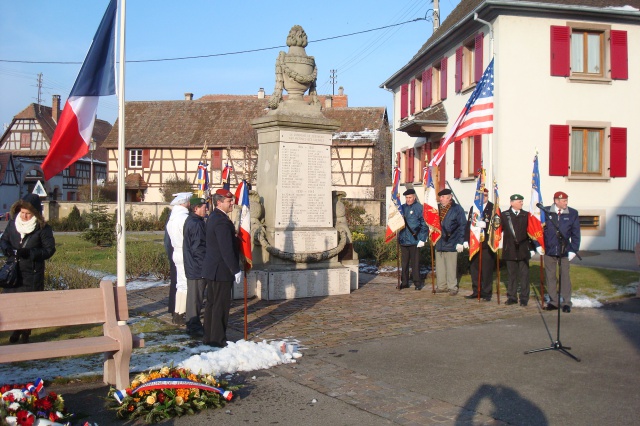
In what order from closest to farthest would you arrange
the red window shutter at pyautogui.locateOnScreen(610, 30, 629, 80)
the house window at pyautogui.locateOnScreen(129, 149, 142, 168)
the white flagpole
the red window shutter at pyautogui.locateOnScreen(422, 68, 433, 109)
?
the white flagpole, the red window shutter at pyautogui.locateOnScreen(610, 30, 629, 80), the red window shutter at pyautogui.locateOnScreen(422, 68, 433, 109), the house window at pyautogui.locateOnScreen(129, 149, 142, 168)

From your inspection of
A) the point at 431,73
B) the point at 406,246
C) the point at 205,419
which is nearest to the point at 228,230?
the point at 205,419

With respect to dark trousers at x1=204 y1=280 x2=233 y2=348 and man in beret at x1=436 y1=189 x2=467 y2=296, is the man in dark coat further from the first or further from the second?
man in beret at x1=436 y1=189 x2=467 y2=296

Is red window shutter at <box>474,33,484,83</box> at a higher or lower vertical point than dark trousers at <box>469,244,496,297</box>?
higher

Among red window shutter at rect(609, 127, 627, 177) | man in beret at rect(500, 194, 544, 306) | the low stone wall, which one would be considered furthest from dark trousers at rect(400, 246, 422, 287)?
the low stone wall

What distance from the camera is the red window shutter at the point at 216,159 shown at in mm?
51062

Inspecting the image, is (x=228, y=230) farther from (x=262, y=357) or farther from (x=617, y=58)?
(x=617, y=58)

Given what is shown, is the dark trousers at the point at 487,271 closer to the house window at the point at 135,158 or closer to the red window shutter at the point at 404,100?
the red window shutter at the point at 404,100

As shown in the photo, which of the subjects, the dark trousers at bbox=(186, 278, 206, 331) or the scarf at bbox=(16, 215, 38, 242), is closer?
the scarf at bbox=(16, 215, 38, 242)

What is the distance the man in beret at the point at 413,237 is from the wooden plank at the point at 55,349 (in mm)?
8058

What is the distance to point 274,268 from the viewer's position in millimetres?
11953

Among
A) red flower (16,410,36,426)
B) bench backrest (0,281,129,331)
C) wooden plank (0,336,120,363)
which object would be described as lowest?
red flower (16,410,36,426)

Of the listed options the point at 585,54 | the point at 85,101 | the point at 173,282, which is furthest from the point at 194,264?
the point at 585,54

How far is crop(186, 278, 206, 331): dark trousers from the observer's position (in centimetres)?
930

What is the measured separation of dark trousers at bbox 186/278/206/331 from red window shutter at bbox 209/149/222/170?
42.0m
